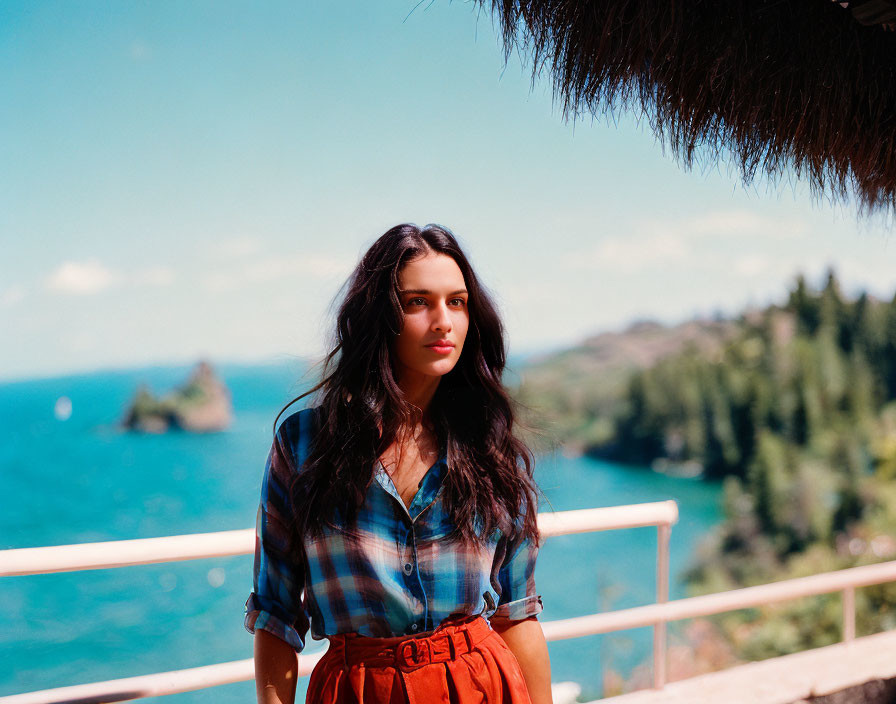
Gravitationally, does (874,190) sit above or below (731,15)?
below

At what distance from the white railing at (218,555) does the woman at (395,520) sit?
1.09 feet

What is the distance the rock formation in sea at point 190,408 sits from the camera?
3853cm

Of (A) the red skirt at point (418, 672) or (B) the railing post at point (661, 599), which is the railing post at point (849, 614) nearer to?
(B) the railing post at point (661, 599)

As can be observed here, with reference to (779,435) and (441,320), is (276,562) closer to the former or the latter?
(441,320)

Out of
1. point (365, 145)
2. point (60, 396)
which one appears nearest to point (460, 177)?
point (365, 145)

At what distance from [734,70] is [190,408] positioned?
39.8m

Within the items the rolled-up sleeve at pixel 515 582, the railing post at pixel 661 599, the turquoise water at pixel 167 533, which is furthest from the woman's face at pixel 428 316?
the turquoise water at pixel 167 533

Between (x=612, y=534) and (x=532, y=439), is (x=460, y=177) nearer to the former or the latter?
(x=612, y=534)

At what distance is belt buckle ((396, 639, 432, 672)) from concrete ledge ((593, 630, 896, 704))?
1097 millimetres

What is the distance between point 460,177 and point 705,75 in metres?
35.7

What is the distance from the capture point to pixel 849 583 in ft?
7.48

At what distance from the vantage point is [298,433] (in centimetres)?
115

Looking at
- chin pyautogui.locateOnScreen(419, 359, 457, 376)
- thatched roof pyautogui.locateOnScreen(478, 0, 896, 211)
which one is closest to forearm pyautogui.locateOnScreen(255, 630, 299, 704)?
chin pyautogui.locateOnScreen(419, 359, 457, 376)

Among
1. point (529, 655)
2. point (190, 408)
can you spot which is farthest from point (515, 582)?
point (190, 408)
